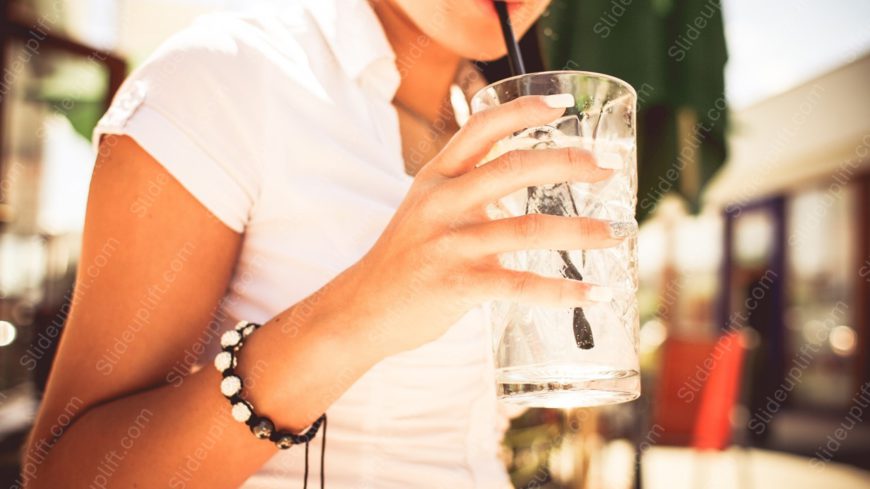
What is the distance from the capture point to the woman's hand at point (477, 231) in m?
0.67

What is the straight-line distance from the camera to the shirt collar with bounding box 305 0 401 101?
121cm

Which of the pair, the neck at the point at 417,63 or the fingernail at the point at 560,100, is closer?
the fingernail at the point at 560,100

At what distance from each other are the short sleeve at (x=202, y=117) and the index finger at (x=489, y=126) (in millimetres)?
391

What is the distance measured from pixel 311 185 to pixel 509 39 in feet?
1.31

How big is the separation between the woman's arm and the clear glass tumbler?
0.10 metres

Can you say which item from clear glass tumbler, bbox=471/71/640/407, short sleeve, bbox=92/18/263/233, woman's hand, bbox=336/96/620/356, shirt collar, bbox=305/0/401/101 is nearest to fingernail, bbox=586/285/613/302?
woman's hand, bbox=336/96/620/356

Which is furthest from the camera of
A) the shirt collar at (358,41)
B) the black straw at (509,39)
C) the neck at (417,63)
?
the neck at (417,63)

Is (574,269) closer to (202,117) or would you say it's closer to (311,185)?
(311,185)

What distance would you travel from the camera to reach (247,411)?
816 mm

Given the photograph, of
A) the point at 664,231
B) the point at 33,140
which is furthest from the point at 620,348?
the point at 664,231

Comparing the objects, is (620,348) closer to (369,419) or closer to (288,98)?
(369,419)

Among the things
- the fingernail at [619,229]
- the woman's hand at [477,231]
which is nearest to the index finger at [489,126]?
the woman's hand at [477,231]

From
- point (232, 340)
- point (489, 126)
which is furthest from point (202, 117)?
point (489, 126)

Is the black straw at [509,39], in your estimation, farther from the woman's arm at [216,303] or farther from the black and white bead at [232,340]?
the black and white bead at [232,340]
